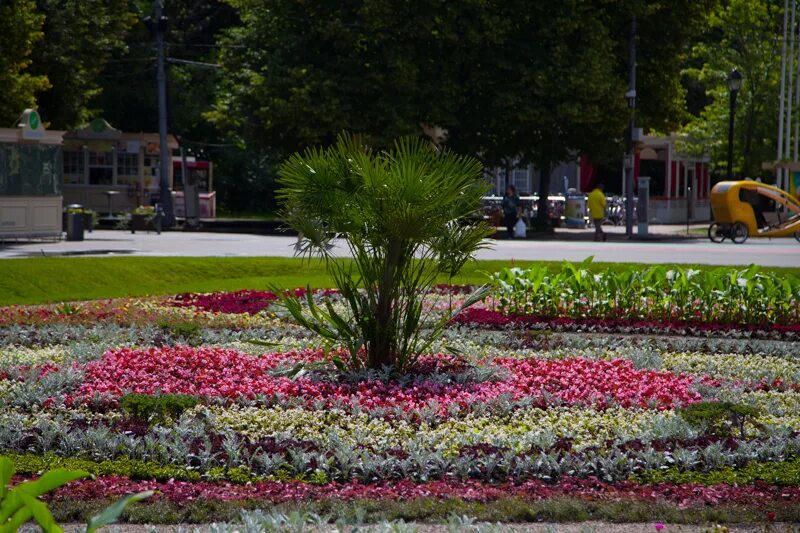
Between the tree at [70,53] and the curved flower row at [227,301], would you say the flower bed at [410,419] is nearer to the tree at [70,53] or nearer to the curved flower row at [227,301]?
the curved flower row at [227,301]

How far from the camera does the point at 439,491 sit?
6578 mm

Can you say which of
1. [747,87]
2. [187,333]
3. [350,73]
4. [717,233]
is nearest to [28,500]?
[187,333]

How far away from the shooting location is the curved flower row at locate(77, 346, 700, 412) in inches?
359

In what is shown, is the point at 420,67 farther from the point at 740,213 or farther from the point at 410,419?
the point at 410,419

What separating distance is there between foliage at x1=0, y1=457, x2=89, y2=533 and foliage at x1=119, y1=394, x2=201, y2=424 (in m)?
4.93

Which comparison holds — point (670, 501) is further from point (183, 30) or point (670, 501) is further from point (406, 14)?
point (183, 30)

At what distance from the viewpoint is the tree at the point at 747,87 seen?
49.6 m

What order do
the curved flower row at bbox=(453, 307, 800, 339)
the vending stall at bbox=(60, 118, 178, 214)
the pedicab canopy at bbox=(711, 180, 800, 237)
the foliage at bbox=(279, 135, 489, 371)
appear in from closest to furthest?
the foliage at bbox=(279, 135, 489, 371)
the curved flower row at bbox=(453, 307, 800, 339)
the pedicab canopy at bbox=(711, 180, 800, 237)
the vending stall at bbox=(60, 118, 178, 214)

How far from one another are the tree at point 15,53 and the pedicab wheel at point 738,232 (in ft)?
67.1

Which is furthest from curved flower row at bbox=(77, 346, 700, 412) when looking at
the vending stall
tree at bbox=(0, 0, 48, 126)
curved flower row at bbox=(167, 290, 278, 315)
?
the vending stall

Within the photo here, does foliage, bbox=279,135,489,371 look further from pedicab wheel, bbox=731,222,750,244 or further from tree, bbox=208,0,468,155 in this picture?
tree, bbox=208,0,468,155

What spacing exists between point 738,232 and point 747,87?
14.9 m

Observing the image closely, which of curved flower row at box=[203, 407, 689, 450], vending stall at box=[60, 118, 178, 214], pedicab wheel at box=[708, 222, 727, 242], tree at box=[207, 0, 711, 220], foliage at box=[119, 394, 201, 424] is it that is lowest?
curved flower row at box=[203, 407, 689, 450]

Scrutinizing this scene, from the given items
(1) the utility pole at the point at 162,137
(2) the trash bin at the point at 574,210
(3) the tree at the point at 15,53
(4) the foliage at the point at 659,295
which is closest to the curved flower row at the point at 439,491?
(4) the foliage at the point at 659,295
